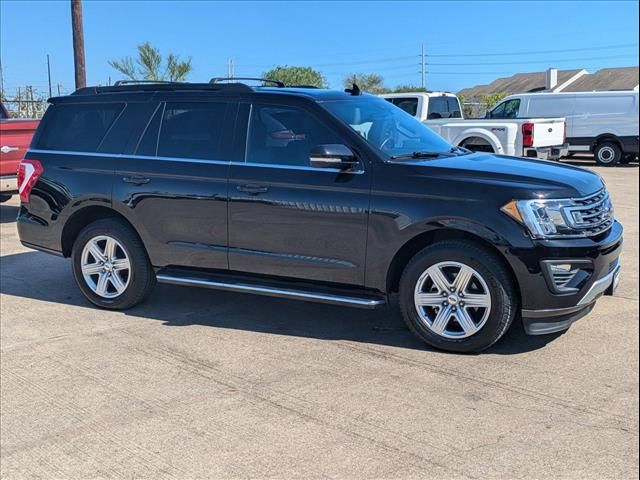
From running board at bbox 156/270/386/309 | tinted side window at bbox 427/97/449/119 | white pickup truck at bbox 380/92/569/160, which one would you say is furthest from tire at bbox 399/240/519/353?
tinted side window at bbox 427/97/449/119

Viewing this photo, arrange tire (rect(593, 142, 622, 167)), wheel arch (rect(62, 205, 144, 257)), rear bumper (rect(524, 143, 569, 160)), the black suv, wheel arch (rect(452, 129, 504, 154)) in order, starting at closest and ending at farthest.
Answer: the black suv < wheel arch (rect(62, 205, 144, 257)) < wheel arch (rect(452, 129, 504, 154)) < rear bumper (rect(524, 143, 569, 160)) < tire (rect(593, 142, 622, 167))

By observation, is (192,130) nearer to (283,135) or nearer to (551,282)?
(283,135)

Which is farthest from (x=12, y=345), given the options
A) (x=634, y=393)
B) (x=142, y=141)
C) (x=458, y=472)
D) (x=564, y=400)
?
(x=634, y=393)

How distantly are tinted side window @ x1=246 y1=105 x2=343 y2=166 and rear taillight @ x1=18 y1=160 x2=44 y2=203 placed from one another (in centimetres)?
223

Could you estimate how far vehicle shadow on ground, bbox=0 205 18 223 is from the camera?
36.3 feet

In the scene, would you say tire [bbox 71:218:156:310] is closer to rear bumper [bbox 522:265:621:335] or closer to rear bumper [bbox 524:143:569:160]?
rear bumper [bbox 522:265:621:335]

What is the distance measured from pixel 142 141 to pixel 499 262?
10.5 ft

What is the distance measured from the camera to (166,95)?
591cm

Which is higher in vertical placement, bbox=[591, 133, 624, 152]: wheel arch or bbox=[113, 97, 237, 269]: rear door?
bbox=[591, 133, 624, 152]: wheel arch

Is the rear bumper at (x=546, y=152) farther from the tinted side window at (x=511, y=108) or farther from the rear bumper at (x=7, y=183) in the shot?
the rear bumper at (x=7, y=183)

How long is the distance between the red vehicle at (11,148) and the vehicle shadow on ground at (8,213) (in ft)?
2.08

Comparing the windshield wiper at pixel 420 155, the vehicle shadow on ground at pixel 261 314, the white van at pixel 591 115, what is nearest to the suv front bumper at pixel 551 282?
the vehicle shadow on ground at pixel 261 314

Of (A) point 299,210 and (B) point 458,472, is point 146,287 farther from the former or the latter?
(B) point 458,472

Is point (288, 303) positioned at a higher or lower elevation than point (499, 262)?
lower
